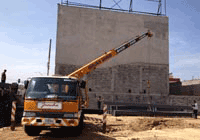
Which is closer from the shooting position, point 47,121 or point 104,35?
point 47,121

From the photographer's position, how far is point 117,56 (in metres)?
22.3

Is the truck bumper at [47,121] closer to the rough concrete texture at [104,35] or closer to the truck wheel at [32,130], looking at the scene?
the truck wheel at [32,130]

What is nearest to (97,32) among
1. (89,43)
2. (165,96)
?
(89,43)

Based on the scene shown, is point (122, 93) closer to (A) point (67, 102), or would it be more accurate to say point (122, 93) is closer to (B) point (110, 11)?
(B) point (110, 11)

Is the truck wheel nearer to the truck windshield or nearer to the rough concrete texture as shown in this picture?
the truck windshield

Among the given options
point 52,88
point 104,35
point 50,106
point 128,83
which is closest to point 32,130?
point 50,106

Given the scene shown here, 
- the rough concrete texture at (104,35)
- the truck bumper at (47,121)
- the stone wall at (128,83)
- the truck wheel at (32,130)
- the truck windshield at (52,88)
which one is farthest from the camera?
the rough concrete texture at (104,35)

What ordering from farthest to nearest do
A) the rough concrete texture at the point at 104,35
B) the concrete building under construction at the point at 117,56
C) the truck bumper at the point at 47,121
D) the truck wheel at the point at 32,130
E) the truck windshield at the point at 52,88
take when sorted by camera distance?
the rough concrete texture at the point at 104,35
the concrete building under construction at the point at 117,56
the truck wheel at the point at 32,130
the truck windshield at the point at 52,88
the truck bumper at the point at 47,121

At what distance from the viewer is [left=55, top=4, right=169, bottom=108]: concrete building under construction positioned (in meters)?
21.4

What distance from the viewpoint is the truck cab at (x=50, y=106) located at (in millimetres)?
6293

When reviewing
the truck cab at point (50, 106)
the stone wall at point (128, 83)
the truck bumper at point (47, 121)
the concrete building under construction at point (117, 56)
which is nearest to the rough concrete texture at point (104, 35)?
the concrete building under construction at point (117, 56)

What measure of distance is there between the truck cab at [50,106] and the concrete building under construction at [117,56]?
1421cm

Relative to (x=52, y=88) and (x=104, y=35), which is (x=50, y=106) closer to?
(x=52, y=88)

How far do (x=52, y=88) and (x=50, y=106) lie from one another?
28.3 inches
